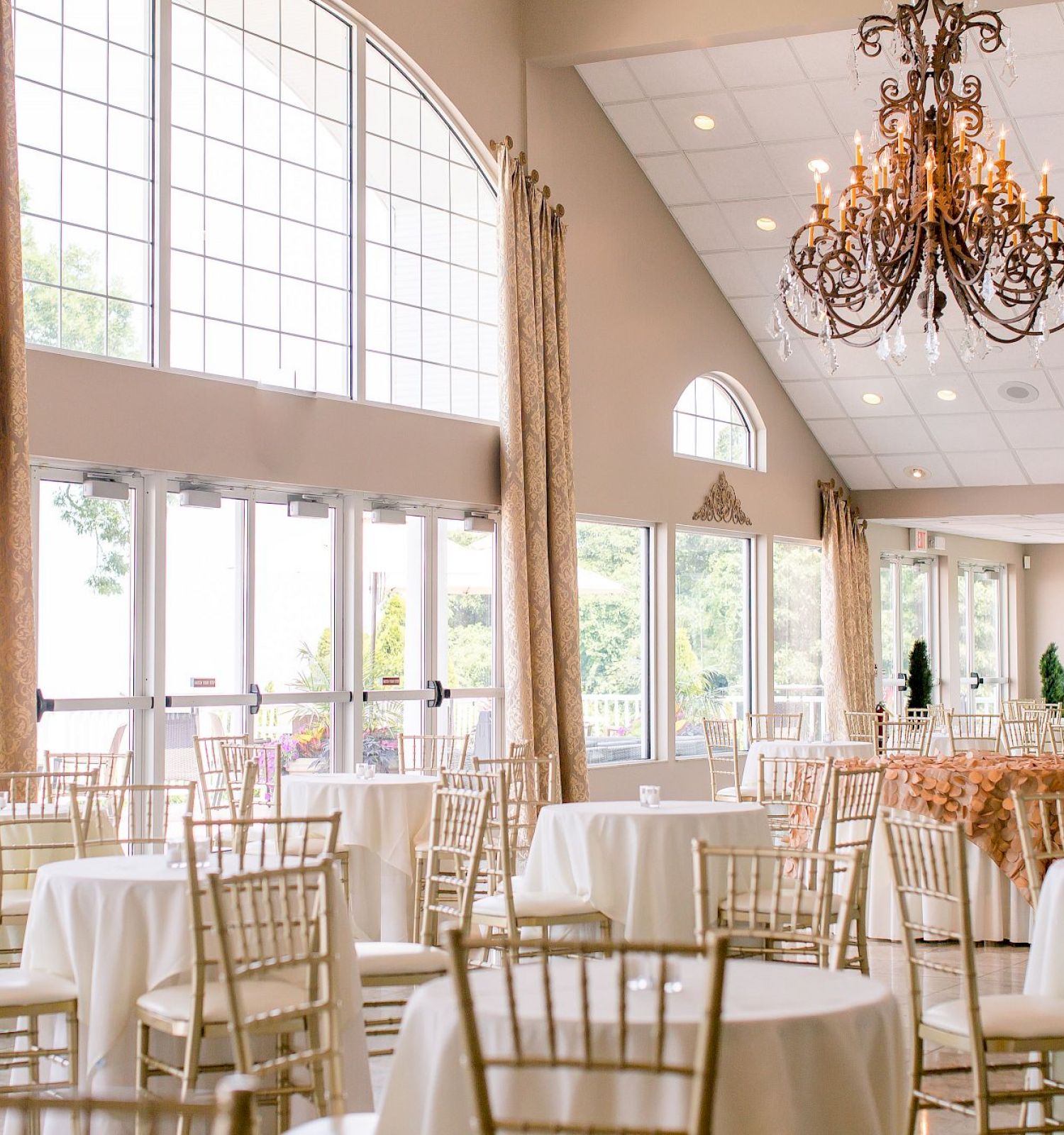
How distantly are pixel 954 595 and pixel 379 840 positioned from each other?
1315cm

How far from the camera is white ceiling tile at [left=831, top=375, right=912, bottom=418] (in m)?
13.6

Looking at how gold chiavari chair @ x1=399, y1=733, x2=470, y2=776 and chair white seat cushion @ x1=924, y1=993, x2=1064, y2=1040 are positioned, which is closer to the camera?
chair white seat cushion @ x1=924, y1=993, x2=1064, y2=1040

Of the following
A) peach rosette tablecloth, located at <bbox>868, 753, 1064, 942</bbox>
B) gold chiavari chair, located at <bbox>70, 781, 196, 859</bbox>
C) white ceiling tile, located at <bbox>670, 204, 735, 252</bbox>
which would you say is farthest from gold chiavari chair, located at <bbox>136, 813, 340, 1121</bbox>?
white ceiling tile, located at <bbox>670, 204, 735, 252</bbox>

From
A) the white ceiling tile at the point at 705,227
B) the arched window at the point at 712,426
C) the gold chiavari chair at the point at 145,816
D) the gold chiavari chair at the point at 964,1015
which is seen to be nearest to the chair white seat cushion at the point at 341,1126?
the gold chiavari chair at the point at 964,1015

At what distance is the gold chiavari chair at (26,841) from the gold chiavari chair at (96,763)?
4.4 inches

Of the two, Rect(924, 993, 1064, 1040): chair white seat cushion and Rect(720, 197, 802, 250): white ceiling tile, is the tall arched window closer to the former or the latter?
Rect(720, 197, 802, 250): white ceiling tile

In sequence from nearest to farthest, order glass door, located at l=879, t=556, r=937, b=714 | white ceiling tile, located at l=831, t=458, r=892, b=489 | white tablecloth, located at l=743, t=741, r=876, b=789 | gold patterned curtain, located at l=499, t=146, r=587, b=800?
white tablecloth, located at l=743, t=741, r=876, b=789 → gold patterned curtain, located at l=499, t=146, r=587, b=800 → white ceiling tile, located at l=831, t=458, r=892, b=489 → glass door, located at l=879, t=556, r=937, b=714

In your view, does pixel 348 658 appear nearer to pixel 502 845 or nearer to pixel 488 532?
pixel 488 532

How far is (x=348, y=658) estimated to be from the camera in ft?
31.0

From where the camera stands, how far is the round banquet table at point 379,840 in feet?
23.0

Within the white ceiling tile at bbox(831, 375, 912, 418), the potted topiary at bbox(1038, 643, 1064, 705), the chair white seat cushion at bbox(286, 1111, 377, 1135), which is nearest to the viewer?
the chair white seat cushion at bbox(286, 1111, 377, 1135)

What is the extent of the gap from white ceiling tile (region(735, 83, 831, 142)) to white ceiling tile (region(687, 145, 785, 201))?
259 mm

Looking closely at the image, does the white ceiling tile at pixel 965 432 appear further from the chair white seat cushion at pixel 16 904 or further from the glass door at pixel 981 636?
the chair white seat cushion at pixel 16 904

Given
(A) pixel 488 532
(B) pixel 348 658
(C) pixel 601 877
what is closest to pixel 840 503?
(A) pixel 488 532
